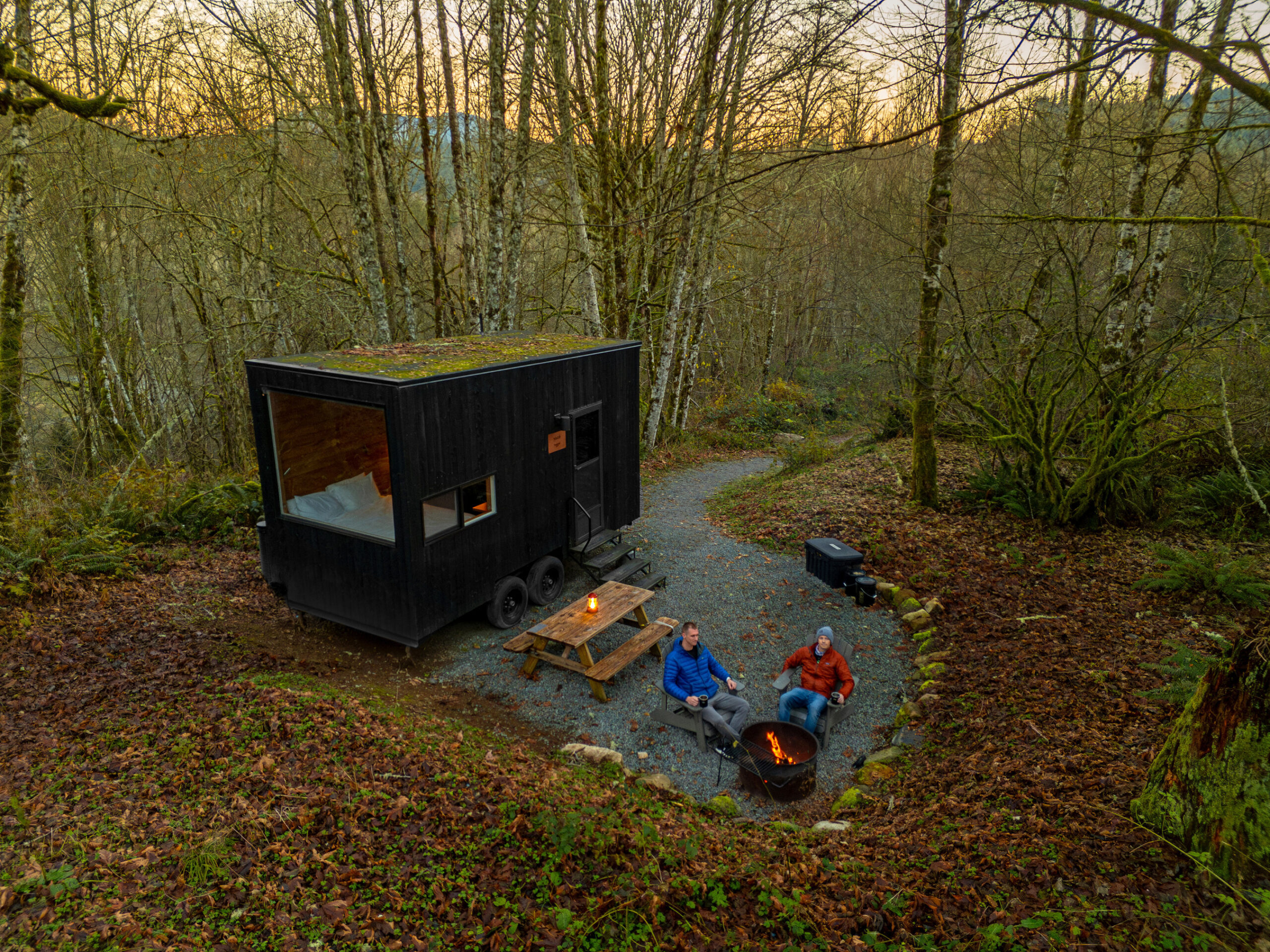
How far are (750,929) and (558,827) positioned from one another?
4.37 ft

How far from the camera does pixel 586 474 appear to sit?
30.4 feet

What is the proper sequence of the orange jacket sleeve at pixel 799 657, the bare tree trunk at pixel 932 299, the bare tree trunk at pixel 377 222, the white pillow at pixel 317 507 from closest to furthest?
the orange jacket sleeve at pixel 799 657 < the white pillow at pixel 317 507 < the bare tree trunk at pixel 932 299 < the bare tree trunk at pixel 377 222

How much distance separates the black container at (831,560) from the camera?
9266mm

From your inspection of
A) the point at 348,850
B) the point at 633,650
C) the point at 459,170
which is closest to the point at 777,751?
the point at 633,650

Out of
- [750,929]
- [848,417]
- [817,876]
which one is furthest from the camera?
[848,417]

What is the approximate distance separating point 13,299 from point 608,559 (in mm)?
8084

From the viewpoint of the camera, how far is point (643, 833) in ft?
14.5

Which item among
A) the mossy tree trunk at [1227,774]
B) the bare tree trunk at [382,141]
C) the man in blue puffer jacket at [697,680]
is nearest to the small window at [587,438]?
the man in blue puffer jacket at [697,680]

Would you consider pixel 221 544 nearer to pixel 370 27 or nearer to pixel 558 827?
pixel 558 827

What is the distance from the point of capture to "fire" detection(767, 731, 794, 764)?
5512 mm

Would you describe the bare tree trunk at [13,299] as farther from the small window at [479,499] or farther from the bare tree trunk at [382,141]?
the small window at [479,499]

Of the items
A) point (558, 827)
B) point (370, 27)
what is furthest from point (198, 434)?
point (558, 827)

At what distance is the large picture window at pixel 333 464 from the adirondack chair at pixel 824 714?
13.5 ft

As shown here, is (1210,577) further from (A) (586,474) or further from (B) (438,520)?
(B) (438,520)
